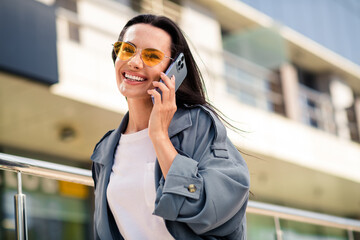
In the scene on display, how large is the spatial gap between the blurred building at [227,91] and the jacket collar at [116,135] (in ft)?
0.92

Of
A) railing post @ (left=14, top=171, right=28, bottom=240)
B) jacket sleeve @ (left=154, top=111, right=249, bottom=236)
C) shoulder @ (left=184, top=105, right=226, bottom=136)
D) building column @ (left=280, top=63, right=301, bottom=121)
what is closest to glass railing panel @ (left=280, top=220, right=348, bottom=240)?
railing post @ (left=14, top=171, right=28, bottom=240)

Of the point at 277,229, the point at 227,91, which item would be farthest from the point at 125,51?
the point at 227,91

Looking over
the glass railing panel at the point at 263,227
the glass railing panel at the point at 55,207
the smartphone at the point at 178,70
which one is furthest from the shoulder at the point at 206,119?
the glass railing panel at the point at 55,207

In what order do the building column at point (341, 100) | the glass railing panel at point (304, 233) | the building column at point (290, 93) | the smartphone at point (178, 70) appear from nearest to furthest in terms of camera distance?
the smartphone at point (178, 70) < the glass railing panel at point (304, 233) < the building column at point (290, 93) < the building column at point (341, 100)

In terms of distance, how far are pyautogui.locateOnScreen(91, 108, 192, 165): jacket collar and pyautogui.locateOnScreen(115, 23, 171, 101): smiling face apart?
0.15m

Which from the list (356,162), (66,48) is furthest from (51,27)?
(356,162)

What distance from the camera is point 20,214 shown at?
258cm

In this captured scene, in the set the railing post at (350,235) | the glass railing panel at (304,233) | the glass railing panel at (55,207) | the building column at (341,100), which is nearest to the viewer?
the glass railing panel at (304,233)

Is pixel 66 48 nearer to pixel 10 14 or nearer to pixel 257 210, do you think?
pixel 10 14

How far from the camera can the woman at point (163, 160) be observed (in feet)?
5.56

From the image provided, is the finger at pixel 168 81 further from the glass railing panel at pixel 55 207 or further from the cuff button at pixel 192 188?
the glass railing panel at pixel 55 207

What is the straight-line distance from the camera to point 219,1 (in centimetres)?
1548

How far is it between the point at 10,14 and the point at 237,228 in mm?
7042

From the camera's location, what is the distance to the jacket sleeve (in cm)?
167
